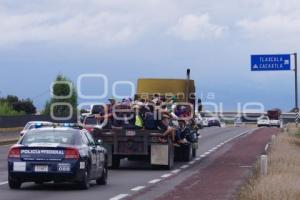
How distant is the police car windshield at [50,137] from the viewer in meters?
19.2

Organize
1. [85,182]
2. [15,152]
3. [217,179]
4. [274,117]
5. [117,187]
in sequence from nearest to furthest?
[15,152]
[85,182]
[117,187]
[217,179]
[274,117]

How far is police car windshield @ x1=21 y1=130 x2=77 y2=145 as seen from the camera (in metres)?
19.2

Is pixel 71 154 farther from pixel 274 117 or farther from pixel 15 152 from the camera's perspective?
pixel 274 117

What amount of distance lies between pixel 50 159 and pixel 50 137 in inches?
31.9

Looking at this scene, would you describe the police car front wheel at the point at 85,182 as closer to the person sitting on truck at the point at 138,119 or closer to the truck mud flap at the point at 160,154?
the truck mud flap at the point at 160,154

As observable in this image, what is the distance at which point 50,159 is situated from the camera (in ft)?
61.7

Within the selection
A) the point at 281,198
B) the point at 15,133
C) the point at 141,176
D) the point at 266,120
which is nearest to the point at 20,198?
the point at 281,198

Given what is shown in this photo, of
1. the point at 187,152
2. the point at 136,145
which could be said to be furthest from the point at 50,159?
the point at 187,152

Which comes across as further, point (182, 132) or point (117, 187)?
point (182, 132)

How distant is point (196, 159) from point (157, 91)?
3142 mm

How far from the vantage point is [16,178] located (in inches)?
757

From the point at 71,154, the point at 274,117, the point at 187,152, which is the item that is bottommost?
the point at 187,152

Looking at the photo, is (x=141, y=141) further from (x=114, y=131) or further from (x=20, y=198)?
(x=20, y=198)

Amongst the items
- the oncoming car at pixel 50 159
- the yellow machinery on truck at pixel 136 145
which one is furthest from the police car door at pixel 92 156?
the yellow machinery on truck at pixel 136 145
